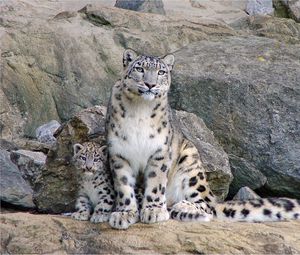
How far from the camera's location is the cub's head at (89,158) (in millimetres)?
7895

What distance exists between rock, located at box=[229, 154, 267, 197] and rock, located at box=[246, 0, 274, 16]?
718cm

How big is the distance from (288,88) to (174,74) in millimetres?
1355

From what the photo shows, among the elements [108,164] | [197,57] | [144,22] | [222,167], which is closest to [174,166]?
[108,164]

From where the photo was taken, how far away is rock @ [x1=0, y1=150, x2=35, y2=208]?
890cm

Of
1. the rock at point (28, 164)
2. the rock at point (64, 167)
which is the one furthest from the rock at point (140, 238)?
the rock at point (28, 164)

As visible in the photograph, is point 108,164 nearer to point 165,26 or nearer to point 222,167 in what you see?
point 222,167

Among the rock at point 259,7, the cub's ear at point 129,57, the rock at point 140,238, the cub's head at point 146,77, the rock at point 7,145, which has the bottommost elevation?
the rock at point 7,145

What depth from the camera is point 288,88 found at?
1049cm

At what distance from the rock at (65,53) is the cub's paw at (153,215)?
4.37 m

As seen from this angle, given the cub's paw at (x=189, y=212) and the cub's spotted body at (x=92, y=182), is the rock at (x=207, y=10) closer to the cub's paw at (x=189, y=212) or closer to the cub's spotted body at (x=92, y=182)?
the cub's spotted body at (x=92, y=182)

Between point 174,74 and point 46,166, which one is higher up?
point 174,74

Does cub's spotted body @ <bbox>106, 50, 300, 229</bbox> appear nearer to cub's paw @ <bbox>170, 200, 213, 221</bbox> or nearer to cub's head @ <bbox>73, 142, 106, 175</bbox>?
cub's paw @ <bbox>170, 200, 213, 221</bbox>

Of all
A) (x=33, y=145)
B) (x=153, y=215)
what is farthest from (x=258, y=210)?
(x=33, y=145)

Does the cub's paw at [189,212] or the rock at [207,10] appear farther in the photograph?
the rock at [207,10]
